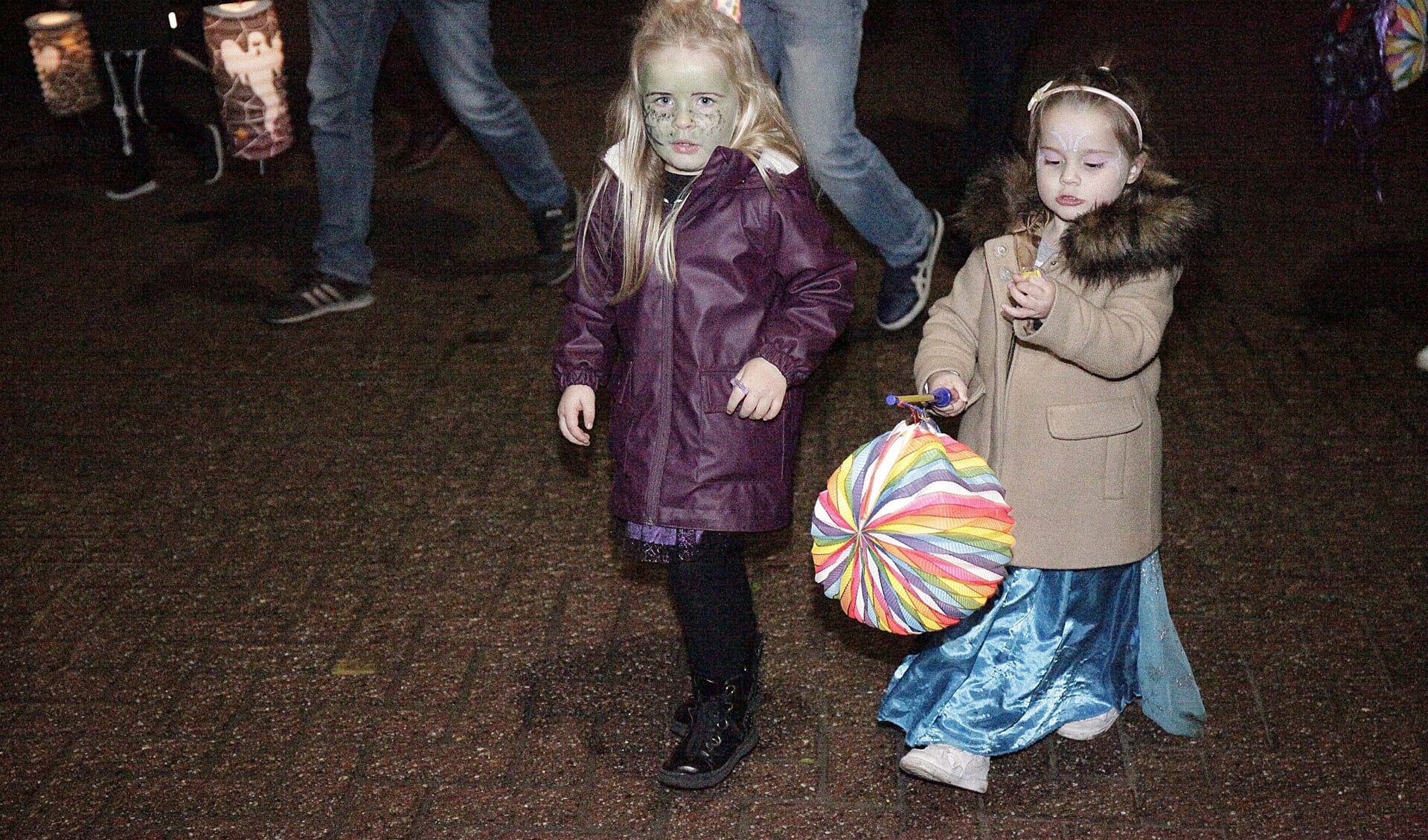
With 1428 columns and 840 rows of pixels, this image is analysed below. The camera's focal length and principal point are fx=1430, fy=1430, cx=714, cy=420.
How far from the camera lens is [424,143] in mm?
7691

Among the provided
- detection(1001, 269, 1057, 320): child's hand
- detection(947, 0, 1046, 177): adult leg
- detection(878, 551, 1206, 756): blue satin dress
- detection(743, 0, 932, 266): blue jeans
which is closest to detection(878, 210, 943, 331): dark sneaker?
detection(743, 0, 932, 266): blue jeans

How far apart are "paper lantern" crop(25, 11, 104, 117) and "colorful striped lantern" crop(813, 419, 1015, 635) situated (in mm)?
5742

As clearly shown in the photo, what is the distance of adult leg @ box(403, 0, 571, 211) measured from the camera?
17.6 feet

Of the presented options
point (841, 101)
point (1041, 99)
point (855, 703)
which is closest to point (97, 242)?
point (841, 101)

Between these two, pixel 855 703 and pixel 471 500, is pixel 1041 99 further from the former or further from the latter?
pixel 471 500

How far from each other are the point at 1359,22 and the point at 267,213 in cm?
492

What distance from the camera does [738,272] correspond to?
2.90 m

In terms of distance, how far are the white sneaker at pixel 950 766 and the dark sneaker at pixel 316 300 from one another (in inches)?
139

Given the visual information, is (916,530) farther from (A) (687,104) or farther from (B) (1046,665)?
(A) (687,104)

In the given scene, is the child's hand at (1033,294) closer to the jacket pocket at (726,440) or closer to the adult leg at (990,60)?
the jacket pocket at (726,440)

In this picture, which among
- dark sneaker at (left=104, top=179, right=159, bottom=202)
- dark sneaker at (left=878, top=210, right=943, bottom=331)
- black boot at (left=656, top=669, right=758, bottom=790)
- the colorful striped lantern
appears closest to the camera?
the colorful striped lantern

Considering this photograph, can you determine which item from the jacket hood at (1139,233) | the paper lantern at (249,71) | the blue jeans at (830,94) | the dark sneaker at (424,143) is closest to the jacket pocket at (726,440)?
the jacket hood at (1139,233)

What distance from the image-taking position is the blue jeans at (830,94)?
14.7ft

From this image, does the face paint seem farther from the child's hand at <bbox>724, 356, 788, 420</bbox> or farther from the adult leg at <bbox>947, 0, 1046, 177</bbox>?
the adult leg at <bbox>947, 0, 1046, 177</bbox>
